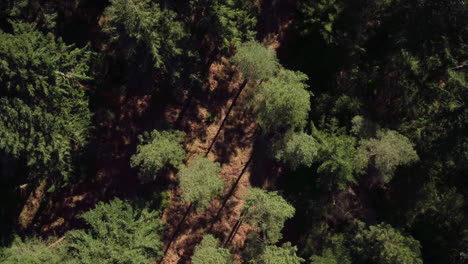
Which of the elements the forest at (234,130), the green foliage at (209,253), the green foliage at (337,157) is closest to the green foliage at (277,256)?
the forest at (234,130)

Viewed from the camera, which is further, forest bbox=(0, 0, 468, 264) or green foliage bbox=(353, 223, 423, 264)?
green foliage bbox=(353, 223, 423, 264)

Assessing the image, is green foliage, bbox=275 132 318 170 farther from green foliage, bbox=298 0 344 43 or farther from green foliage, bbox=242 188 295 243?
green foliage, bbox=298 0 344 43

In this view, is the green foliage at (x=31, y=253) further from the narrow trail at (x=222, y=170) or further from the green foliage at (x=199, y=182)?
the green foliage at (x=199, y=182)

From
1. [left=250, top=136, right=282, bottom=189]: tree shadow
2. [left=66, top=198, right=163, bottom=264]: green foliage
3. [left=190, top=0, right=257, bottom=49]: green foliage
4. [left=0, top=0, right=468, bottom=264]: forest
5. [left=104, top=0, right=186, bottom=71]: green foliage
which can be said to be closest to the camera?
[left=104, top=0, right=186, bottom=71]: green foliage

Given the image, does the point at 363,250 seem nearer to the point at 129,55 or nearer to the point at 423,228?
the point at 423,228

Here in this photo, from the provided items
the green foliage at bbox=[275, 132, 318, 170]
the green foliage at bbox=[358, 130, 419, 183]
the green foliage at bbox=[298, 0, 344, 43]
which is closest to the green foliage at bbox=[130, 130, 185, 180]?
the green foliage at bbox=[275, 132, 318, 170]

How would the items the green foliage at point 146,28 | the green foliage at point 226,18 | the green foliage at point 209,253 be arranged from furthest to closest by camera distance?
1. the green foliage at point 209,253
2. the green foliage at point 226,18
3. the green foliage at point 146,28
